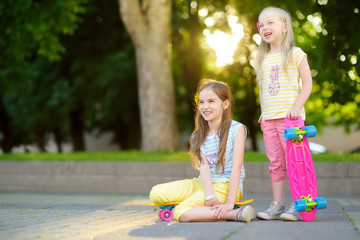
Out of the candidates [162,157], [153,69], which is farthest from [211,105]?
[153,69]

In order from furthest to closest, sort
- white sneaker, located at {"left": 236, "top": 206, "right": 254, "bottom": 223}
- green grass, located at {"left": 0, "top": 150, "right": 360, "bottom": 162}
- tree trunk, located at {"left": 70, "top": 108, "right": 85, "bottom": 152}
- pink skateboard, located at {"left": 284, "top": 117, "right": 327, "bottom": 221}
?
tree trunk, located at {"left": 70, "top": 108, "right": 85, "bottom": 152} → green grass, located at {"left": 0, "top": 150, "right": 360, "bottom": 162} → pink skateboard, located at {"left": 284, "top": 117, "right": 327, "bottom": 221} → white sneaker, located at {"left": 236, "top": 206, "right": 254, "bottom": 223}

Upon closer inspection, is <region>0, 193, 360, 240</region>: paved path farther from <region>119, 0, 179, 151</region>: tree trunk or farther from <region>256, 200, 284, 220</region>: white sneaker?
<region>119, 0, 179, 151</region>: tree trunk

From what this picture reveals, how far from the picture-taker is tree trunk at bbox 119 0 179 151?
13938 mm

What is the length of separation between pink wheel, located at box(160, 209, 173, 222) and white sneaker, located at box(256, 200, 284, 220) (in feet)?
2.66

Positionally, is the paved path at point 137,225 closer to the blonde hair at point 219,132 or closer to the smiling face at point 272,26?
the blonde hair at point 219,132

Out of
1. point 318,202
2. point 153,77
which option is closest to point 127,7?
point 153,77

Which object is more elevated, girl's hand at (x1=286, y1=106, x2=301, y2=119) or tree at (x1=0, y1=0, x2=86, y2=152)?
tree at (x1=0, y1=0, x2=86, y2=152)

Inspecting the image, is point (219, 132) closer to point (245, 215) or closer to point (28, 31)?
point (245, 215)

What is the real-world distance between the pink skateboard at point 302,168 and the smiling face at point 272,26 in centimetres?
79

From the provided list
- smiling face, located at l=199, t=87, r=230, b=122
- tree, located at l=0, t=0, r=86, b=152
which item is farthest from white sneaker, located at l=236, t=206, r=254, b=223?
tree, located at l=0, t=0, r=86, b=152

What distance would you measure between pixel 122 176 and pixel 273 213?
480 centimetres

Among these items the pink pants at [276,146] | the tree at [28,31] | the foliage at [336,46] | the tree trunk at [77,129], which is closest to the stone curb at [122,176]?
the foliage at [336,46]

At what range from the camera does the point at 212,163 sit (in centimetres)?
565

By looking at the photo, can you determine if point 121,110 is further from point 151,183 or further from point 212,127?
point 212,127
